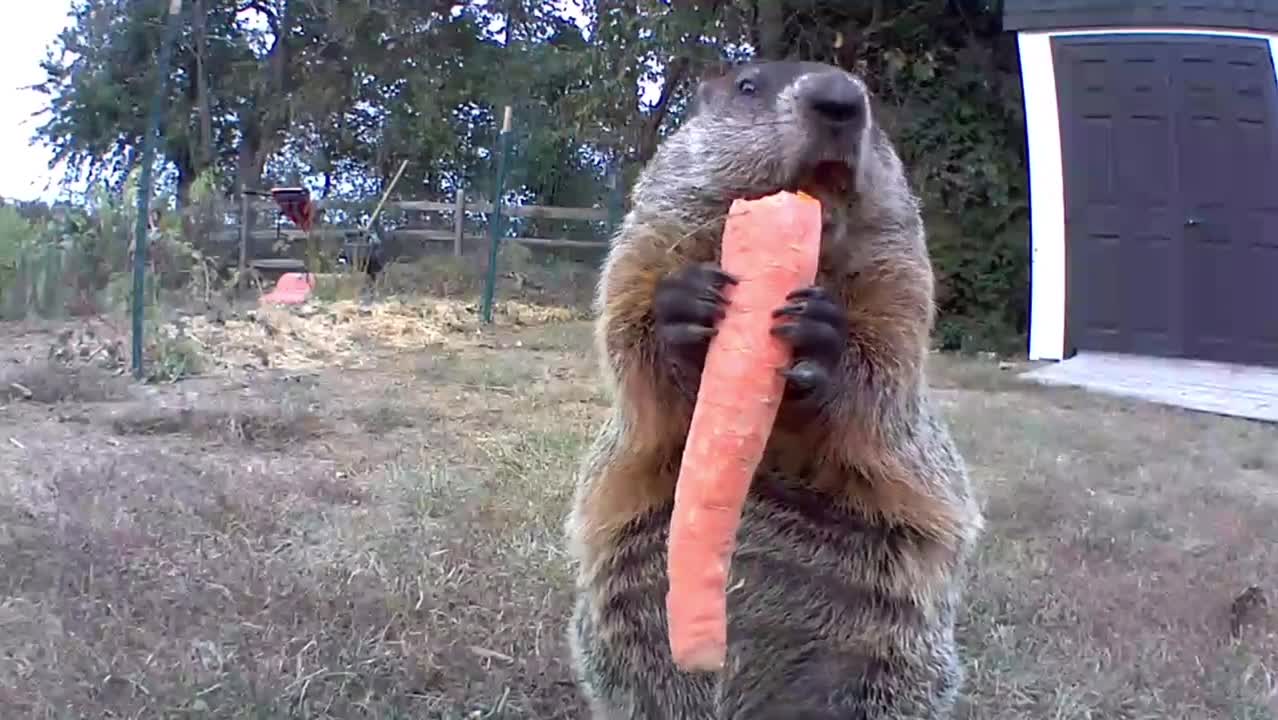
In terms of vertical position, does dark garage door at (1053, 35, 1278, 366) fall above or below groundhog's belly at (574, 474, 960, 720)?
above

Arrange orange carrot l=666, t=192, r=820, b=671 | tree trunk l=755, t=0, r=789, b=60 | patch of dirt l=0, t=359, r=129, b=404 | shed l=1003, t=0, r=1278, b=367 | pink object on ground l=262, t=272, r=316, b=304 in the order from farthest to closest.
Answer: tree trunk l=755, t=0, r=789, b=60 → pink object on ground l=262, t=272, r=316, b=304 → shed l=1003, t=0, r=1278, b=367 → patch of dirt l=0, t=359, r=129, b=404 → orange carrot l=666, t=192, r=820, b=671

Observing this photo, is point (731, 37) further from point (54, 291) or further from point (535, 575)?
point (535, 575)

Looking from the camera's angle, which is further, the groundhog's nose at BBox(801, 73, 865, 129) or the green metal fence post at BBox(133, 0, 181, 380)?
the green metal fence post at BBox(133, 0, 181, 380)

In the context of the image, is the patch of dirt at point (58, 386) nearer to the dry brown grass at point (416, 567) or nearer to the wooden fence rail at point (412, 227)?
the dry brown grass at point (416, 567)

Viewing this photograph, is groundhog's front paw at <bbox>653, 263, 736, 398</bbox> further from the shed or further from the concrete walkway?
the shed

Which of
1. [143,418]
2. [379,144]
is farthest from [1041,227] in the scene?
[379,144]

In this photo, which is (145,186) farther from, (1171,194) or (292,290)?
(1171,194)

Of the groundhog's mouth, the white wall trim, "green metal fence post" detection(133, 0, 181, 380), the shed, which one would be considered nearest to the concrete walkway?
the shed

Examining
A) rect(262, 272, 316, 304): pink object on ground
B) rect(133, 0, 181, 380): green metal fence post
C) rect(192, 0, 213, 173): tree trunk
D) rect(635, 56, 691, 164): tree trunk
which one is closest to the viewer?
rect(133, 0, 181, 380): green metal fence post
